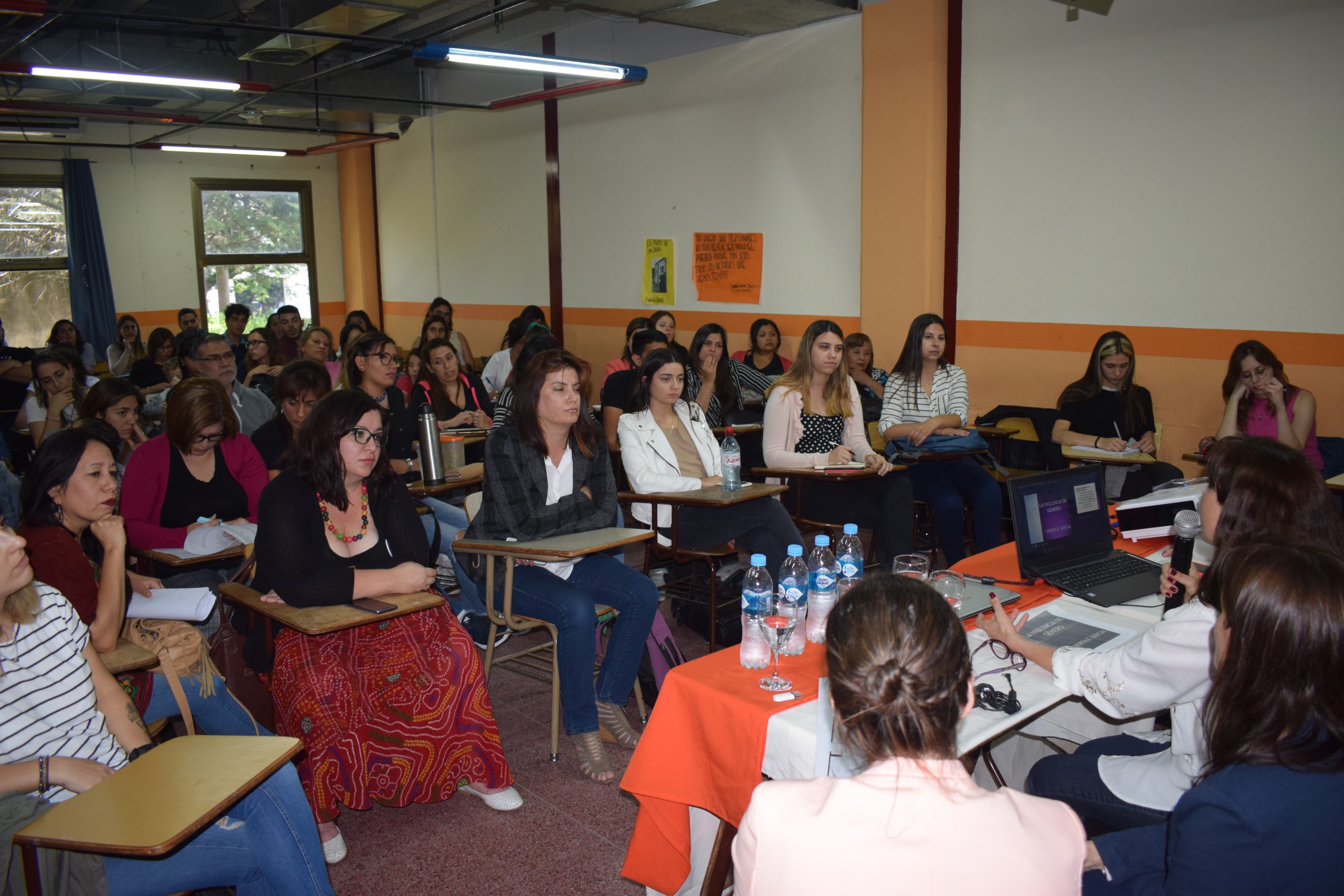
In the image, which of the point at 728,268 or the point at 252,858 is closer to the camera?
the point at 252,858

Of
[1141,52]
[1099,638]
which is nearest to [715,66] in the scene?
[1141,52]

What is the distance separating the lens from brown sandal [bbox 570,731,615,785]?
3.03 m

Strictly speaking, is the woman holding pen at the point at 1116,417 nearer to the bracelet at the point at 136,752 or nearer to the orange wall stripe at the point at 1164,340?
the orange wall stripe at the point at 1164,340

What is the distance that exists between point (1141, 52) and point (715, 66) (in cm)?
337

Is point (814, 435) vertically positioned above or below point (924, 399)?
below

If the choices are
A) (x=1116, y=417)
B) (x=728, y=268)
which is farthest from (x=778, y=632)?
(x=728, y=268)

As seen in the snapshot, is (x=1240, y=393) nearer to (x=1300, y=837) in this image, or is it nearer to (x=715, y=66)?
(x=1300, y=837)

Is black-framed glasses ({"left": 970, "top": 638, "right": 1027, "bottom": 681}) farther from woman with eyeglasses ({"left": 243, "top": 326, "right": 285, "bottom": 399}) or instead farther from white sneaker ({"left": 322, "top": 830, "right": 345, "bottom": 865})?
woman with eyeglasses ({"left": 243, "top": 326, "right": 285, "bottom": 399})

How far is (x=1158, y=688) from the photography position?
187 centimetres

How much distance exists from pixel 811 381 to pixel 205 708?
3.04 metres

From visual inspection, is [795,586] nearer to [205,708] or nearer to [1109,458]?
[205,708]

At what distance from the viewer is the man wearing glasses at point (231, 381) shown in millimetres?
5094

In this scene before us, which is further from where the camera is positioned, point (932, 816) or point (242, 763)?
point (242, 763)

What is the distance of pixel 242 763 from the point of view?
177 cm
